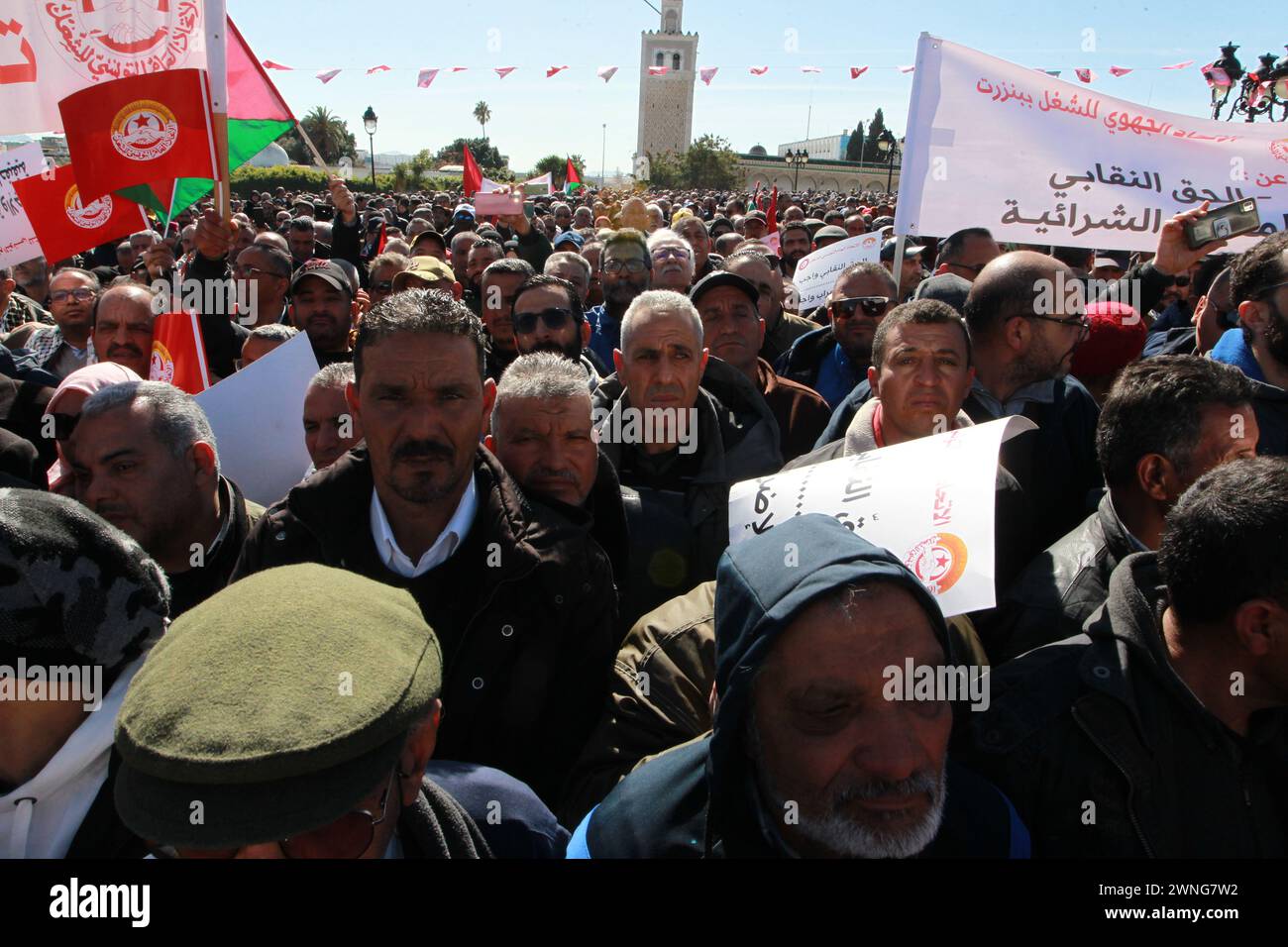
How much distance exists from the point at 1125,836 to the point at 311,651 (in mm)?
1443

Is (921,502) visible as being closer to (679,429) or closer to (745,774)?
(745,774)

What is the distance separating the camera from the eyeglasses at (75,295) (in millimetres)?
5113

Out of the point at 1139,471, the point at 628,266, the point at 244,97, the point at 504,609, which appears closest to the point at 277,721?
the point at 504,609

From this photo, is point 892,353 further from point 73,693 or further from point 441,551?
point 73,693

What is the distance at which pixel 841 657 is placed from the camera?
4.99 feet

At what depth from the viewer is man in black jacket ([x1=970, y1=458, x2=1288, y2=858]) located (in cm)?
162

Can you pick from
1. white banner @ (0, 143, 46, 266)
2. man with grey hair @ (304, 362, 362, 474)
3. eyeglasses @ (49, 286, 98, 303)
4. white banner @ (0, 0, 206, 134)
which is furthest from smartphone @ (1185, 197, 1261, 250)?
white banner @ (0, 143, 46, 266)

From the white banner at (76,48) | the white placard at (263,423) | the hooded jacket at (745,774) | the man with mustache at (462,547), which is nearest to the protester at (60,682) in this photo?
the man with mustache at (462,547)

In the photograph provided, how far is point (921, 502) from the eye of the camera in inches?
83.7

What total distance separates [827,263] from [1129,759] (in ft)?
18.1

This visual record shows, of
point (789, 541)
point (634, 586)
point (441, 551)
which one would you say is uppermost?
point (789, 541)

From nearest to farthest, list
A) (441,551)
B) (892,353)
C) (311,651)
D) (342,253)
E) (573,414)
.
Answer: (311,651) < (441,551) < (573,414) < (892,353) < (342,253)

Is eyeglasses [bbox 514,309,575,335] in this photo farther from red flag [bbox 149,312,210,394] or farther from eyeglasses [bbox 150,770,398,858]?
eyeglasses [bbox 150,770,398,858]
